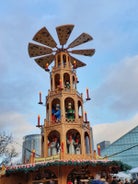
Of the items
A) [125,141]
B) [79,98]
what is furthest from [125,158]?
[79,98]

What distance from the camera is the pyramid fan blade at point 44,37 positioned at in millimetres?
22312

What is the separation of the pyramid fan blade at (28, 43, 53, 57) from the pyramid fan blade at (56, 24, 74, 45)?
168cm

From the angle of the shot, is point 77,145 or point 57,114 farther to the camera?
point 57,114

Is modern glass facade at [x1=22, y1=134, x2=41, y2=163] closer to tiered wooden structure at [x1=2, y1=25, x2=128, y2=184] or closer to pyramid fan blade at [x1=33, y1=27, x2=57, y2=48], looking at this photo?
tiered wooden structure at [x1=2, y1=25, x2=128, y2=184]

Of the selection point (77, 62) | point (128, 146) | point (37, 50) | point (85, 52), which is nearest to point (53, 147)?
point (37, 50)

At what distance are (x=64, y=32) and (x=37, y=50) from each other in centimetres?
315

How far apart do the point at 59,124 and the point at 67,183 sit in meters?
4.90

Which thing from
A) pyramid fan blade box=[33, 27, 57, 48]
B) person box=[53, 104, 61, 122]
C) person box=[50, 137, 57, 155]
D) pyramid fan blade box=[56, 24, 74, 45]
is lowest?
person box=[50, 137, 57, 155]

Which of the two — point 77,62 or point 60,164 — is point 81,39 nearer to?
point 77,62

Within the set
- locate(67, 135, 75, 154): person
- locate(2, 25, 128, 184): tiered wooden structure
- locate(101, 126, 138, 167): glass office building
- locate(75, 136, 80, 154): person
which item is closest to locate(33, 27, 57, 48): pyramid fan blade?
locate(2, 25, 128, 184): tiered wooden structure

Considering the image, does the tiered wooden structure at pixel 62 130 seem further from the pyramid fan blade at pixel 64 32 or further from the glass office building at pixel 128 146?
the glass office building at pixel 128 146

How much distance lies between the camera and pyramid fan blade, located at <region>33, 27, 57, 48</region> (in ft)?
73.2

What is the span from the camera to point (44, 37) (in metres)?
22.7

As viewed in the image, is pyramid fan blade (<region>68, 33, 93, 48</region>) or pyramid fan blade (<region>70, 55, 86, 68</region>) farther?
pyramid fan blade (<region>70, 55, 86, 68</region>)
